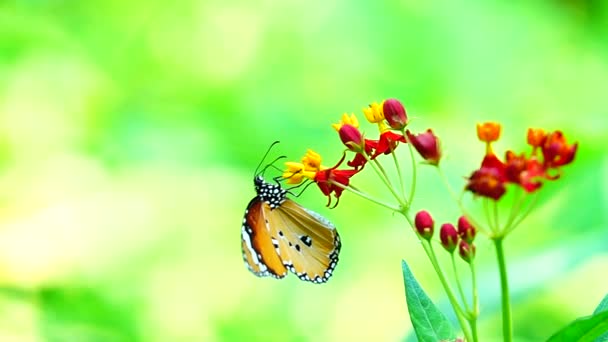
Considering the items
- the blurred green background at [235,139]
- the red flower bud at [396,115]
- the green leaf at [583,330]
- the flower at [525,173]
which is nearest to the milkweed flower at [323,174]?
the red flower bud at [396,115]

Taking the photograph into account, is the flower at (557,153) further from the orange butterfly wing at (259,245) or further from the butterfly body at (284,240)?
the orange butterfly wing at (259,245)

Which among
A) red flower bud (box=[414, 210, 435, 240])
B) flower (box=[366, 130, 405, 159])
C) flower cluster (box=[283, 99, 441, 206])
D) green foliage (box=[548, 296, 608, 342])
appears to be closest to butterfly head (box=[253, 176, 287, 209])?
flower cluster (box=[283, 99, 441, 206])

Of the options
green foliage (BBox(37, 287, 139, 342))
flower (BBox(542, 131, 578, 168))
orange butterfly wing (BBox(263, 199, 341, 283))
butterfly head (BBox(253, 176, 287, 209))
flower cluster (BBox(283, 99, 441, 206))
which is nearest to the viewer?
flower (BBox(542, 131, 578, 168))

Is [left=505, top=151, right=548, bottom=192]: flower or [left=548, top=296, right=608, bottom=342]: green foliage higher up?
[left=505, top=151, right=548, bottom=192]: flower

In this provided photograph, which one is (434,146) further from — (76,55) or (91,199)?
(76,55)

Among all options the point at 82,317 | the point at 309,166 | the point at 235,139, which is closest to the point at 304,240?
the point at 309,166

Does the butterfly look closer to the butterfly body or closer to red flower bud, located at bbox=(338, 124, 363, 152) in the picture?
the butterfly body
